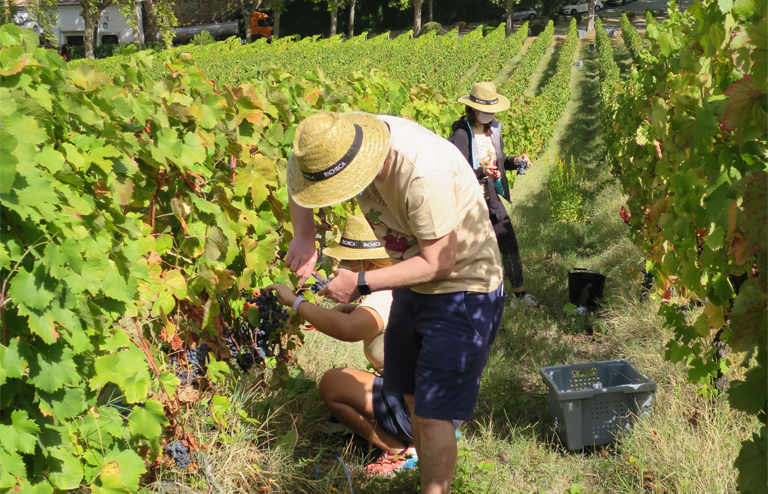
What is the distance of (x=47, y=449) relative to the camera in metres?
1.98

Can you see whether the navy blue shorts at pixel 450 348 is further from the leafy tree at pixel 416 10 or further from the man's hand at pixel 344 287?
the leafy tree at pixel 416 10

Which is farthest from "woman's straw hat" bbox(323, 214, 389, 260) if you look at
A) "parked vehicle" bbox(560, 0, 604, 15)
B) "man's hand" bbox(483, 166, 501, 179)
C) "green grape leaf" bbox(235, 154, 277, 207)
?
"parked vehicle" bbox(560, 0, 604, 15)

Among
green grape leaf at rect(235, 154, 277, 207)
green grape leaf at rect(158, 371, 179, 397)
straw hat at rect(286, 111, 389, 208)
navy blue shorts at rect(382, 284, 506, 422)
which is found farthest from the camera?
green grape leaf at rect(235, 154, 277, 207)

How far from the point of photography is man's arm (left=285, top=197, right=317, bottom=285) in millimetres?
2676

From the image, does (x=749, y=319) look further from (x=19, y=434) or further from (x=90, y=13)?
(x=90, y=13)

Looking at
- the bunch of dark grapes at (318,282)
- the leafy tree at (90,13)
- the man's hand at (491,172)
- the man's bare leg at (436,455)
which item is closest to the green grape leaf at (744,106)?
the man's bare leg at (436,455)

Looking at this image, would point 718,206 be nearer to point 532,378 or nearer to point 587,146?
point 532,378

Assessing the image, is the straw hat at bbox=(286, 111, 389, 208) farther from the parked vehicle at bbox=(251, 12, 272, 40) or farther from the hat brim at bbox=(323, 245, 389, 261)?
the parked vehicle at bbox=(251, 12, 272, 40)

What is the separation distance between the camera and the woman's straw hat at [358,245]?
2760 mm

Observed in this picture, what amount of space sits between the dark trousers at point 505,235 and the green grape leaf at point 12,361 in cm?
372

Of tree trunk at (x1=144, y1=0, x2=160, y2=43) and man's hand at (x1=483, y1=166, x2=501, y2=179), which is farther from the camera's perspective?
tree trunk at (x1=144, y1=0, x2=160, y2=43)

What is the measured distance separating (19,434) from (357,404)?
4.89 feet

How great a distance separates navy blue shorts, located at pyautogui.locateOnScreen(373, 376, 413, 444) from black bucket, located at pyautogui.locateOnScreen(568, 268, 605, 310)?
8.67ft

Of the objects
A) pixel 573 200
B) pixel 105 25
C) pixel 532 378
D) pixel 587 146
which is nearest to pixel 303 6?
pixel 105 25
